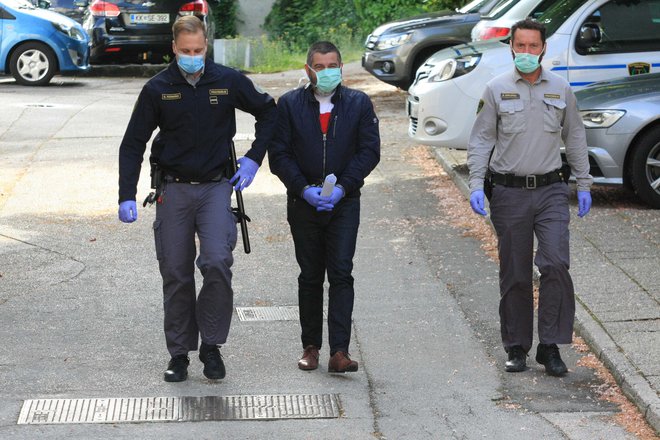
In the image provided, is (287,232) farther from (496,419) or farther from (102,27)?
(102,27)

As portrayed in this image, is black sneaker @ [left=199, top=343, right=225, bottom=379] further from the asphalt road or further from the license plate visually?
the license plate

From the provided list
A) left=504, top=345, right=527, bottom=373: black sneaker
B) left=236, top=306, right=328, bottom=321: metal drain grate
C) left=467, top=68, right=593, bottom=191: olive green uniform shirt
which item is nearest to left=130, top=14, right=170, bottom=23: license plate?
left=236, top=306, right=328, bottom=321: metal drain grate

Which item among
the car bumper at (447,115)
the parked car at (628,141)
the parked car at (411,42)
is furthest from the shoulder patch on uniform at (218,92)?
the parked car at (411,42)

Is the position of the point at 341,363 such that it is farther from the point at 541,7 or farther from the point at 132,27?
the point at 132,27

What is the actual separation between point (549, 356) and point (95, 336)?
2.69m

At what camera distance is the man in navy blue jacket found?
269 inches

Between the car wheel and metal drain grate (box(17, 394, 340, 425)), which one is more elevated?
metal drain grate (box(17, 394, 340, 425))

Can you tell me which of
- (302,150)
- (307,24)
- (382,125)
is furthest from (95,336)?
(307,24)

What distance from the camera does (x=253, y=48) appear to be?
84.3ft

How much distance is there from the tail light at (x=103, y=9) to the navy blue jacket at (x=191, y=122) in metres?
16.2

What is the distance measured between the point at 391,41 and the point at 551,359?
38.4 feet

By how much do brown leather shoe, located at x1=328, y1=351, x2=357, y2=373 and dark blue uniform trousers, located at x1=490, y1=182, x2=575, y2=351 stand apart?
0.87m

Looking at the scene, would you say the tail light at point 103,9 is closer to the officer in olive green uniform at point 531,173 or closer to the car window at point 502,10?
the car window at point 502,10

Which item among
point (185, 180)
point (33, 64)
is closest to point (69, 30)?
point (33, 64)
